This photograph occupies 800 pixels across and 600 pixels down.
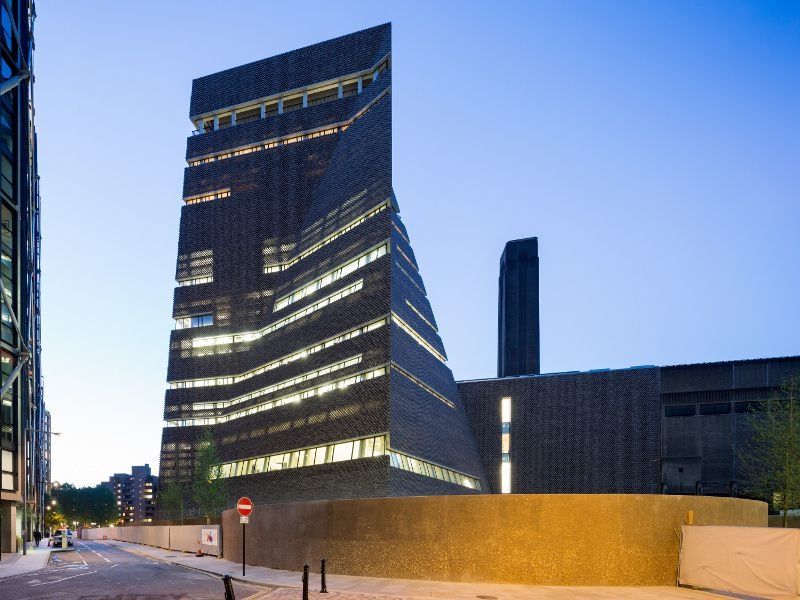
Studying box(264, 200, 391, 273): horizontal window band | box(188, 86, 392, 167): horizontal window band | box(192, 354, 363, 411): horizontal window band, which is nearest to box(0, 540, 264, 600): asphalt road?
box(192, 354, 363, 411): horizontal window band

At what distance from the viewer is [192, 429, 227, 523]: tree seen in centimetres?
7669

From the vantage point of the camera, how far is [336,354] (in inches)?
2544

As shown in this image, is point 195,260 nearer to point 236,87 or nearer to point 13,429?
point 236,87

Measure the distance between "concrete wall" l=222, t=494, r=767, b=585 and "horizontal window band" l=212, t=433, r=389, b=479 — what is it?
29233mm

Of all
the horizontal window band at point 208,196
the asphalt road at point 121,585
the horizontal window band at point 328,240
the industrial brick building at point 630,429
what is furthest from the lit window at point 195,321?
the asphalt road at point 121,585

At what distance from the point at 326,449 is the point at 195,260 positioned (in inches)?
1862

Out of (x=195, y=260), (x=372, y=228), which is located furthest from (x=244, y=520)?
(x=195, y=260)

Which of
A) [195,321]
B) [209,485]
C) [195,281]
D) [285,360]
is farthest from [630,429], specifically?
[195,281]

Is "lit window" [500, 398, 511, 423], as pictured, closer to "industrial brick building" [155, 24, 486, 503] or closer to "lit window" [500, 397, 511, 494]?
"lit window" [500, 397, 511, 494]

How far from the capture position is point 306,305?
245 ft

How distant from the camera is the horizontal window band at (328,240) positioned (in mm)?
67688

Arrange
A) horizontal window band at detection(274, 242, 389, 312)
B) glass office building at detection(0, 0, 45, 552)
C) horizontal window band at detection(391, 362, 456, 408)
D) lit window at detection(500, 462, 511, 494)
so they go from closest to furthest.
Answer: glass office building at detection(0, 0, 45, 552) < horizontal window band at detection(391, 362, 456, 408) < horizontal window band at detection(274, 242, 389, 312) < lit window at detection(500, 462, 511, 494)

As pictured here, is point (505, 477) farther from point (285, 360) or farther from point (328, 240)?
point (328, 240)

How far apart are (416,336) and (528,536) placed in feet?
145
